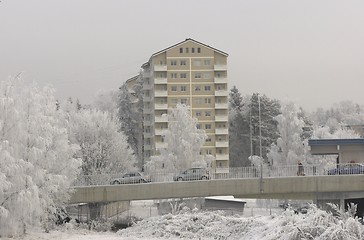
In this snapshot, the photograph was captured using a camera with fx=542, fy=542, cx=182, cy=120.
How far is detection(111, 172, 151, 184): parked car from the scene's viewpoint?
43197 millimetres

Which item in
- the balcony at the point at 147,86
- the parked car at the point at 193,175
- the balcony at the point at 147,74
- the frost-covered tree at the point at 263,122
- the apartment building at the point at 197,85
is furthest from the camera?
the balcony at the point at 147,74

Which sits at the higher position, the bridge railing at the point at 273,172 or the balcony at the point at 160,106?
the balcony at the point at 160,106

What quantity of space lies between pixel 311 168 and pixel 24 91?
73.9ft

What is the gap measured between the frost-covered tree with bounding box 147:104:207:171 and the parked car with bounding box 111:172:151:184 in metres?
11.9

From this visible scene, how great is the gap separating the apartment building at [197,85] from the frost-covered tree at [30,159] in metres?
47.9

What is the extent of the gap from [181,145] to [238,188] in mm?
17774

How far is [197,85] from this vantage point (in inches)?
3371

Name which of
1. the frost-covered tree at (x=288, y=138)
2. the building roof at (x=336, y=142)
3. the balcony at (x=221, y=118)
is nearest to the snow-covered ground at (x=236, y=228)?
the building roof at (x=336, y=142)

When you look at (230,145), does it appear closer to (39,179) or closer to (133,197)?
(133,197)

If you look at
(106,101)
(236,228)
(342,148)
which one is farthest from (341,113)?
(236,228)

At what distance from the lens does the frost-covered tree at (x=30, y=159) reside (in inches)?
1224

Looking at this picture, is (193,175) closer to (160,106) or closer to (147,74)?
(160,106)

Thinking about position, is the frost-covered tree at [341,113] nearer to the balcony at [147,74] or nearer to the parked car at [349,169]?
the balcony at [147,74]

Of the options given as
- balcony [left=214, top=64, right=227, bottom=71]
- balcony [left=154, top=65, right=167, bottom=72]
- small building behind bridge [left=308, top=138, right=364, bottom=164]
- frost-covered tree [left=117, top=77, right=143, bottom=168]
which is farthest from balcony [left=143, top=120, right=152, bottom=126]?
small building behind bridge [left=308, top=138, right=364, bottom=164]
